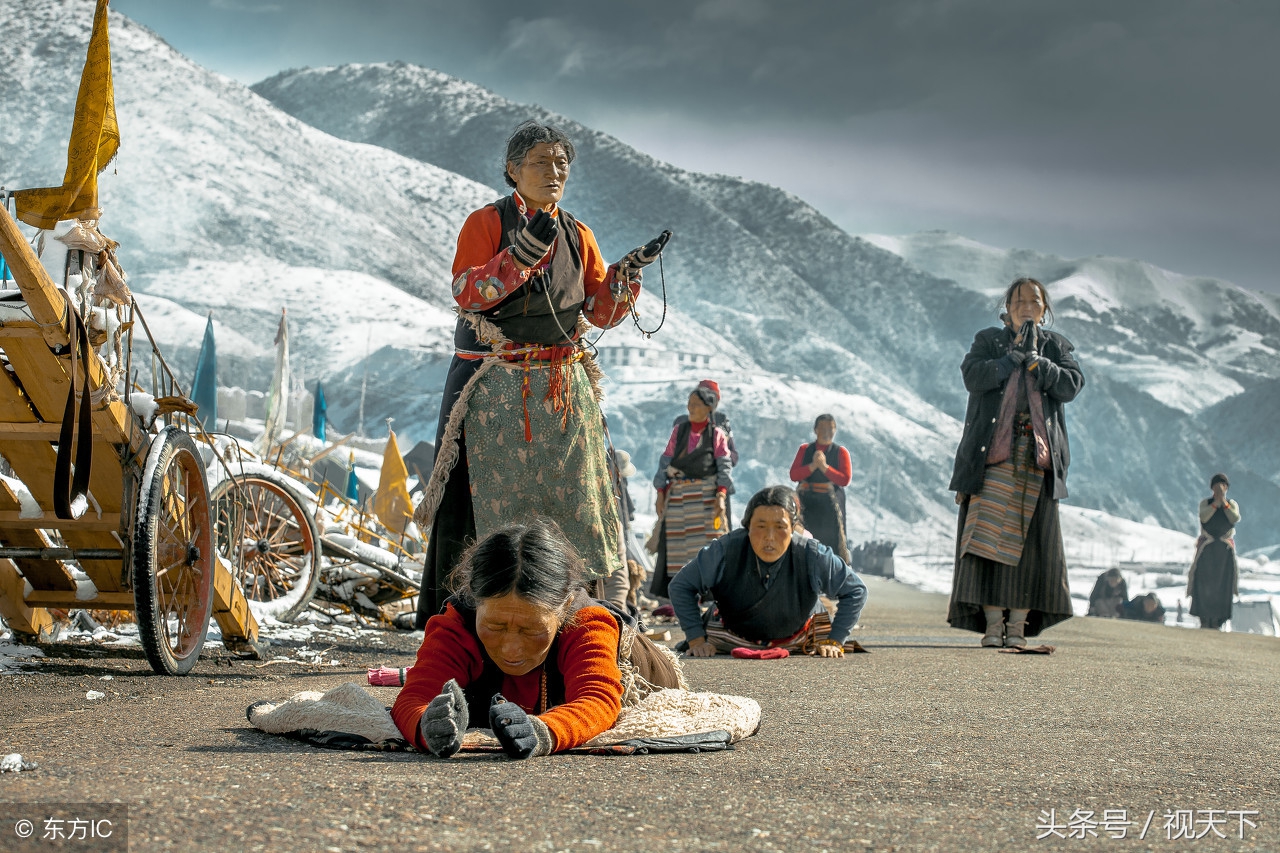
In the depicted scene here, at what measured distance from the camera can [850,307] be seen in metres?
138

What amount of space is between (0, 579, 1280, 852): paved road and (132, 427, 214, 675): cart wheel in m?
0.14

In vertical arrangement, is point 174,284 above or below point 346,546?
above

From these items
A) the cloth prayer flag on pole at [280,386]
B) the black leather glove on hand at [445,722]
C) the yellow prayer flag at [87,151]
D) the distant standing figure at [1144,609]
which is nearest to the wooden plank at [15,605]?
the yellow prayer flag at [87,151]

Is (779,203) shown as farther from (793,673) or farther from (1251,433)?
(793,673)

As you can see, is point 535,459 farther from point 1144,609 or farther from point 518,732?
point 1144,609

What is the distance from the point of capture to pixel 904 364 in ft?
428

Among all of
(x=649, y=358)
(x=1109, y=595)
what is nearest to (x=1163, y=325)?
(x=649, y=358)

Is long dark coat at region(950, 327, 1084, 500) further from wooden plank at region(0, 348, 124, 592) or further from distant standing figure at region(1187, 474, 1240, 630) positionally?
distant standing figure at region(1187, 474, 1240, 630)

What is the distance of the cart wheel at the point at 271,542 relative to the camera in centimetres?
548

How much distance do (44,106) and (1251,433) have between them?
10307 centimetres

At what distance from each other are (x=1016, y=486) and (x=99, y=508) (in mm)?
4203

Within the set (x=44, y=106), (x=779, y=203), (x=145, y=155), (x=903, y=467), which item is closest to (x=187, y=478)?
(x=903, y=467)

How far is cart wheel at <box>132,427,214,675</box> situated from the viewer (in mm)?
3984

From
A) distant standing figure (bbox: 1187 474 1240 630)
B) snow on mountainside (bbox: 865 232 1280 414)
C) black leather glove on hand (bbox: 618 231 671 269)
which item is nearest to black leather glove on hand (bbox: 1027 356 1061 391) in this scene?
black leather glove on hand (bbox: 618 231 671 269)
